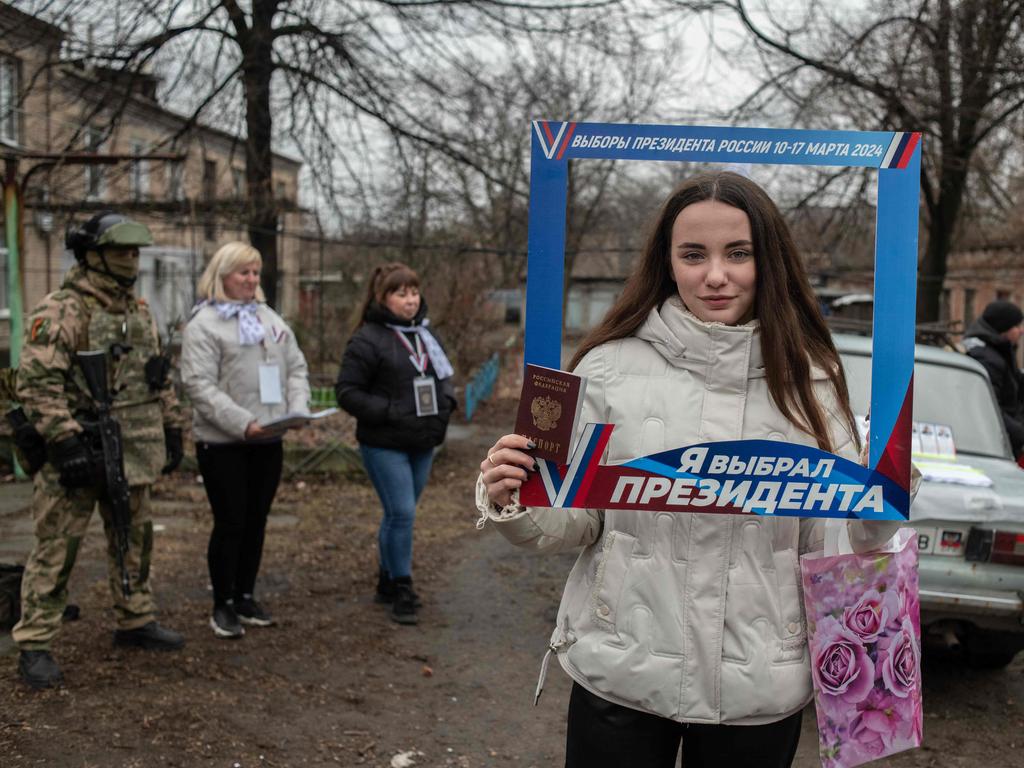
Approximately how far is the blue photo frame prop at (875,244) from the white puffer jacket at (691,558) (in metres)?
0.11

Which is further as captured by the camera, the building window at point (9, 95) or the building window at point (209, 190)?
the building window at point (209, 190)

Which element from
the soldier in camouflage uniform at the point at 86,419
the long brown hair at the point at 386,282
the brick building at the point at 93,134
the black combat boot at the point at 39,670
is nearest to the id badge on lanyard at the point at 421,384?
the long brown hair at the point at 386,282

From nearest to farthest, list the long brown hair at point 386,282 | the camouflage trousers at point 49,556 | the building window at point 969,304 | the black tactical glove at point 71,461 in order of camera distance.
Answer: the black tactical glove at point 71,461 < the camouflage trousers at point 49,556 < the long brown hair at point 386,282 < the building window at point 969,304

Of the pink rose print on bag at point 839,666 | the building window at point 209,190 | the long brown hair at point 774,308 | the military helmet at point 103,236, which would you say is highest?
the building window at point 209,190

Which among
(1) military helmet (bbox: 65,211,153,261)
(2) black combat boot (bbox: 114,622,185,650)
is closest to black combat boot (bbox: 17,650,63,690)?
(2) black combat boot (bbox: 114,622,185,650)

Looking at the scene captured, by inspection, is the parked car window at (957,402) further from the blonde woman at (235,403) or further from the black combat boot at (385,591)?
the blonde woman at (235,403)

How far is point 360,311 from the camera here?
5992 millimetres

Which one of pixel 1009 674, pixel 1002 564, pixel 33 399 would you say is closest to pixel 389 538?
pixel 33 399

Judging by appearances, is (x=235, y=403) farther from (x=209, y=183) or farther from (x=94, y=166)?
(x=209, y=183)

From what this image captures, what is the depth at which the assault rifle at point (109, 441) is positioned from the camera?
4410mm

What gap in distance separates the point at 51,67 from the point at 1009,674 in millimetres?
10601

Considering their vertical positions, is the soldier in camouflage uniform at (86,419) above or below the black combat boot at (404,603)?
above

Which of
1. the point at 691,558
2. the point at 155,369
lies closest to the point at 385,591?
the point at 155,369

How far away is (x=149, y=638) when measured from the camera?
480 cm
